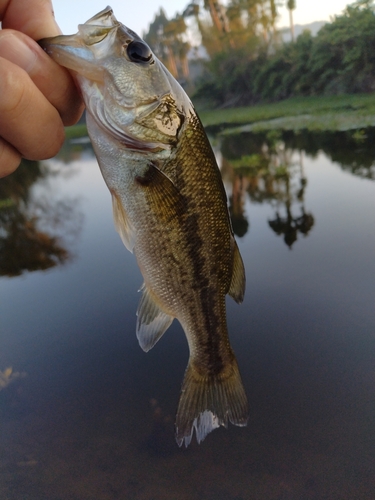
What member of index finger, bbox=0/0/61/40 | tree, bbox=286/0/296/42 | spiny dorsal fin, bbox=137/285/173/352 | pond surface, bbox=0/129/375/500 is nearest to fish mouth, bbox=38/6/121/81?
index finger, bbox=0/0/61/40

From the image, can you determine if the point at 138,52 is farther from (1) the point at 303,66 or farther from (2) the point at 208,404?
(1) the point at 303,66

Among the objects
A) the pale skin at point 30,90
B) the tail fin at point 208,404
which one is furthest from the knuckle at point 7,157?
the tail fin at point 208,404

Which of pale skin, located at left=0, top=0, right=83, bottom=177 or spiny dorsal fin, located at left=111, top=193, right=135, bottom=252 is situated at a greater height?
pale skin, located at left=0, top=0, right=83, bottom=177

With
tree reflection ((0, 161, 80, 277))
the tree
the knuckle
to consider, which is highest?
the tree

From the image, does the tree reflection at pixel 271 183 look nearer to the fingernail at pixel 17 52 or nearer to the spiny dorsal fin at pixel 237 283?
the spiny dorsal fin at pixel 237 283

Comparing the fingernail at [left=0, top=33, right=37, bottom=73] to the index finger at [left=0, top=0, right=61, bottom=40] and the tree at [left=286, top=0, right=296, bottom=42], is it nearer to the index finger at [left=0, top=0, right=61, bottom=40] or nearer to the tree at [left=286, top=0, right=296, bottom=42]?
the index finger at [left=0, top=0, right=61, bottom=40]

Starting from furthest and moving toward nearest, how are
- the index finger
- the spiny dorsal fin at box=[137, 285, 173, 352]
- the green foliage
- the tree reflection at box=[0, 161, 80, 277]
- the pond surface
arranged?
the green foliage
the tree reflection at box=[0, 161, 80, 277]
the pond surface
the spiny dorsal fin at box=[137, 285, 173, 352]
the index finger

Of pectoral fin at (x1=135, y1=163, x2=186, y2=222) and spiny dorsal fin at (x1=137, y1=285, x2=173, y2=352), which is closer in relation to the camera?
pectoral fin at (x1=135, y1=163, x2=186, y2=222)

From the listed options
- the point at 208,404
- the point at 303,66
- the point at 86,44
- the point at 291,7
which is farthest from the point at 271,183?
the point at 291,7
